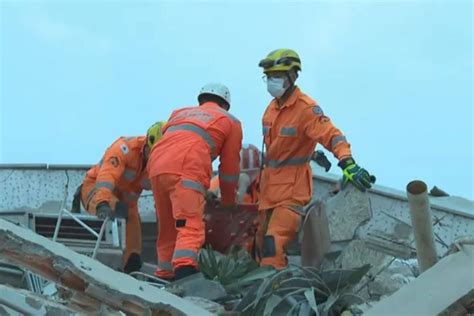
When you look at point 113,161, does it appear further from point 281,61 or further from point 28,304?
point 28,304

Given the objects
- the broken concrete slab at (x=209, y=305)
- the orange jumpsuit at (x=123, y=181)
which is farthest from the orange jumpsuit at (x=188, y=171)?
the broken concrete slab at (x=209, y=305)

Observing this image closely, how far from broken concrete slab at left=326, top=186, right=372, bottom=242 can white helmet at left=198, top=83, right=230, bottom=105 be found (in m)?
1.04

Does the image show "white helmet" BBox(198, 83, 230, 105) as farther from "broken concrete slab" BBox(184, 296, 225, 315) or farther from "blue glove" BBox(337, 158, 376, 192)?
"broken concrete slab" BBox(184, 296, 225, 315)

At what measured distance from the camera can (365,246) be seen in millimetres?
6531

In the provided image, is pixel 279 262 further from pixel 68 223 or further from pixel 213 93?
pixel 68 223

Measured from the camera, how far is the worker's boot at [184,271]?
19.5 feet

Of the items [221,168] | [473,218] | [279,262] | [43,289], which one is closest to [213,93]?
[221,168]

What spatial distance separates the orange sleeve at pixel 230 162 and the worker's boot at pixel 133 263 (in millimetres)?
871

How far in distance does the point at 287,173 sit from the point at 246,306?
8.07 feet

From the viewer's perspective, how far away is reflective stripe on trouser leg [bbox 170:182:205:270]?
6.11 meters

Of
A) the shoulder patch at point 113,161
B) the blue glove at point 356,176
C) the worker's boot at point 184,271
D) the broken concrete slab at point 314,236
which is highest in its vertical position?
the shoulder patch at point 113,161

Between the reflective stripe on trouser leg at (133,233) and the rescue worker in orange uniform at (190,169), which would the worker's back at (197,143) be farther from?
the reflective stripe on trouser leg at (133,233)

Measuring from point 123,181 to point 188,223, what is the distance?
4.91 ft

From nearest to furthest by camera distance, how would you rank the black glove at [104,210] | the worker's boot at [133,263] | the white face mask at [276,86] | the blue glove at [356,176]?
the blue glove at [356,176]
the white face mask at [276,86]
the black glove at [104,210]
the worker's boot at [133,263]
